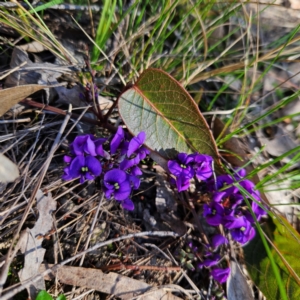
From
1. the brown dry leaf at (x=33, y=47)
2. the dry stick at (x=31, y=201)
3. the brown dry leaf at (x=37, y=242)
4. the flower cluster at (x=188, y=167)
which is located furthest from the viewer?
the brown dry leaf at (x=33, y=47)

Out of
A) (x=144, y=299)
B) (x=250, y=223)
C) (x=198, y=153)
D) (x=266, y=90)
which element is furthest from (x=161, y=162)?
(x=266, y=90)

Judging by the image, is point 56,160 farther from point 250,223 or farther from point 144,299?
point 250,223

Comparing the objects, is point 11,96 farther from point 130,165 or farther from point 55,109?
point 130,165

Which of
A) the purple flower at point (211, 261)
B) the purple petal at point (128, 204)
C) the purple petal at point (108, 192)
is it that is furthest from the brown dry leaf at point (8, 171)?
the purple flower at point (211, 261)

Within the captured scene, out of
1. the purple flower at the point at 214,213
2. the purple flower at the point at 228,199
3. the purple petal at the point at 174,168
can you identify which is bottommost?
the purple flower at the point at 214,213

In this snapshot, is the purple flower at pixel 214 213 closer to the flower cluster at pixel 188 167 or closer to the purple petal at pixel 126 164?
the flower cluster at pixel 188 167

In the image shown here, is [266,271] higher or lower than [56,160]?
lower

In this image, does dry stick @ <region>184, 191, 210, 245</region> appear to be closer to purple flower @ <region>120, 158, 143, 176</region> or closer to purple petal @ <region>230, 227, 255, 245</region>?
purple petal @ <region>230, 227, 255, 245</region>

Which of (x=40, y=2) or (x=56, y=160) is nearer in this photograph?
(x=56, y=160)
